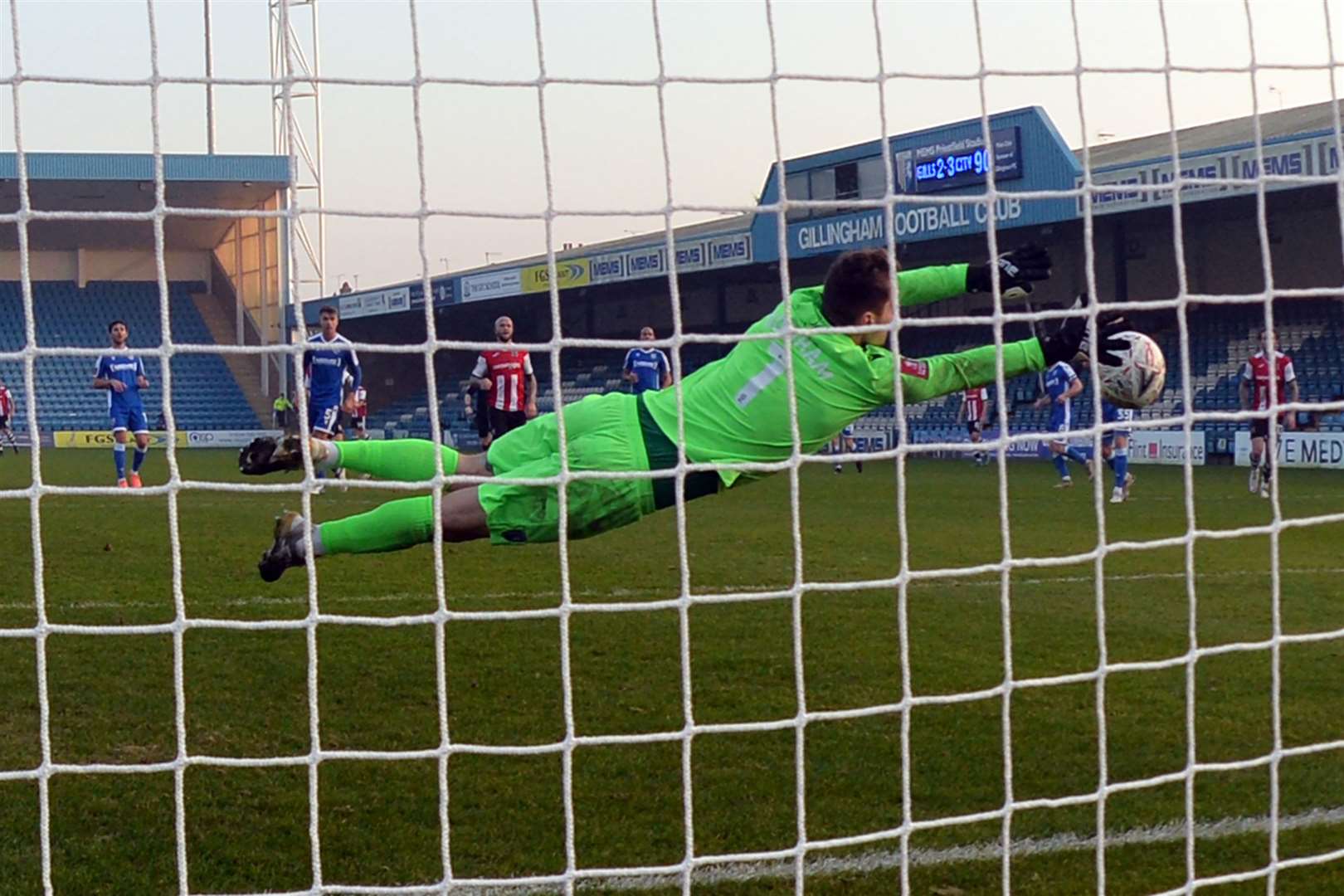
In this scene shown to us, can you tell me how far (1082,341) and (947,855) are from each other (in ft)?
4.96

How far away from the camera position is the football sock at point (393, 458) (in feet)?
15.4

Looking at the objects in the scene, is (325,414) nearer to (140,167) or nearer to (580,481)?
(580,481)

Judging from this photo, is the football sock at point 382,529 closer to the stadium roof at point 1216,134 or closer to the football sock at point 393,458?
the football sock at point 393,458

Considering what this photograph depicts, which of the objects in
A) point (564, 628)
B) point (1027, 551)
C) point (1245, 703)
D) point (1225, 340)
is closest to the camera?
point (564, 628)

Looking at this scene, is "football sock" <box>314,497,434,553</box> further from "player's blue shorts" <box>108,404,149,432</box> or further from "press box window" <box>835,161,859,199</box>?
"press box window" <box>835,161,859,199</box>

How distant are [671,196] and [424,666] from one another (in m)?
3.08

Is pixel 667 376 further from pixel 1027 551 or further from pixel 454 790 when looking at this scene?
pixel 454 790

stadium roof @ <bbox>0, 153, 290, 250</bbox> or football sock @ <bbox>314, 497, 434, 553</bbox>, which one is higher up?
stadium roof @ <bbox>0, 153, 290, 250</bbox>

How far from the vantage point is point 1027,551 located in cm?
965

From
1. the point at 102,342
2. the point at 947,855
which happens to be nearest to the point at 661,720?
the point at 947,855

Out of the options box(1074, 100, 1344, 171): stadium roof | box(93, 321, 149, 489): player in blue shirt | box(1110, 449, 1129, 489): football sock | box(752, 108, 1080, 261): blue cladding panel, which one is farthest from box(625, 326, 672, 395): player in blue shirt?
box(1074, 100, 1344, 171): stadium roof

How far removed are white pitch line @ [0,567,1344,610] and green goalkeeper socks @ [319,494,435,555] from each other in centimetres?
238

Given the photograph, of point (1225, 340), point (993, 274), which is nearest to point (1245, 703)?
point (993, 274)

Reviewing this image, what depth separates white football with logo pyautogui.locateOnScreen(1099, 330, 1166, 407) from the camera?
169 inches
